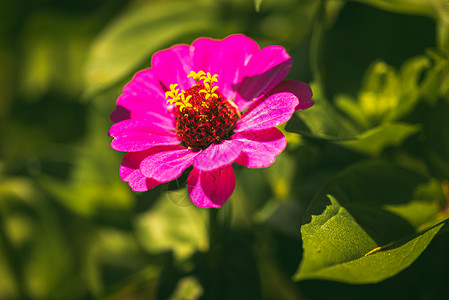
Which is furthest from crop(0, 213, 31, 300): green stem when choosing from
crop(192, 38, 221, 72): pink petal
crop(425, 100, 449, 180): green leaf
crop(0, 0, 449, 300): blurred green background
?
crop(425, 100, 449, 180): green leaf

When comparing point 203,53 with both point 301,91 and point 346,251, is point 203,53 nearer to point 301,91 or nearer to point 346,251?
point 301,91

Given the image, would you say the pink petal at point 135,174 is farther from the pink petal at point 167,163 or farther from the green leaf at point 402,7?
the green leaf at point 402,7

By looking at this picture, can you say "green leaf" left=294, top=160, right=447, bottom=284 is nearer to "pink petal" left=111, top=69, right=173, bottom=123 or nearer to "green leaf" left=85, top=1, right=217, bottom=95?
"pink petal" left=111, top=69, right=173, bottom=123

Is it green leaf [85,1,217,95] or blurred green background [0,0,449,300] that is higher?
green leaf [85,1,217,95]

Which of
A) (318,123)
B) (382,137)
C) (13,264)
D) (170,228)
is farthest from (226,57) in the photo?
(13,264)

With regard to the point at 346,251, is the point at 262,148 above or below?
above

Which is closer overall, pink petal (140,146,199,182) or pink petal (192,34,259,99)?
pink petal (140,146,199,182)

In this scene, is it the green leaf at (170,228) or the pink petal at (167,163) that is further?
the green leaf at (170,228)

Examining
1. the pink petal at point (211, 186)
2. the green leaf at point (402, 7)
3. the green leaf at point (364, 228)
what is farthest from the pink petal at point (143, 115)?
the green leaf at point (402, 7)
